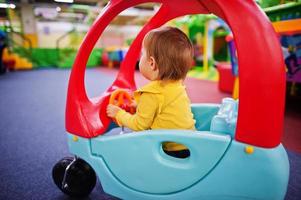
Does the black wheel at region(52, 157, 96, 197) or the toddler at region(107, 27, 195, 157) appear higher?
the toddler at region(107, 27, 195, 157)

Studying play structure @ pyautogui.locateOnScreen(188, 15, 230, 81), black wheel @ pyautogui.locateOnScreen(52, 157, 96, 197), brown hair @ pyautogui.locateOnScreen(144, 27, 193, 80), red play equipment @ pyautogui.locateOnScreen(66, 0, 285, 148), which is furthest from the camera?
play structure @ pyautogui.locateOnScreen(188, 15, 230, 81)

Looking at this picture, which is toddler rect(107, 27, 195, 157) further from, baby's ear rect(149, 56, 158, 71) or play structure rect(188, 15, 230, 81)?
play structure rect(188, 15, 230, 81)

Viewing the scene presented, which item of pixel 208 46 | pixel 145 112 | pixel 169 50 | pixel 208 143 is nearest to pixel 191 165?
pixel 208 143

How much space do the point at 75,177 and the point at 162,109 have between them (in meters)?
0.34

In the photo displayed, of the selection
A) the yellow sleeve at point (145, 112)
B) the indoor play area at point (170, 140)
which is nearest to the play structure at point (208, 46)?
the indoor play area at point (170, 140)

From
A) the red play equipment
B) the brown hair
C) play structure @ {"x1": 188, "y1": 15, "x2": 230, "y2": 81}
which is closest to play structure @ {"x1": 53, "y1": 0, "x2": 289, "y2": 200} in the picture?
the red play equipment

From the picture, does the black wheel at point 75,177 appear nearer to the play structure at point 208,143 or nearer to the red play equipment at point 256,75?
the play structure at point 208,143

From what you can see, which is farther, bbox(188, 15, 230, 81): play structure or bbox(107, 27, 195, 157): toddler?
bbox(188, 15, 230, 81): play structure

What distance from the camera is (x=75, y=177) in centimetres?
72

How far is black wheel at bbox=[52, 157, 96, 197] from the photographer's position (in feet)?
2.37

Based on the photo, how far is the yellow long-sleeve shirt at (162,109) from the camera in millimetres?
631

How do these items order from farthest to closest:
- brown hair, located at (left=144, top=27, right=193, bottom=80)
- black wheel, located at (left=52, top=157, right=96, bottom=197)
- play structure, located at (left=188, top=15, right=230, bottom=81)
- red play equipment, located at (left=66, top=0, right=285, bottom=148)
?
play structure, located at (left=188, top=15, right=230, bottom=81) < black wheel, located at (left=52, top=157, right=96, bottom=197) < brown hair, located at (left=144, top=27, right=193, bottom=80) < red play equipment, located at (left=66, top=0, right=285, bottom=148)

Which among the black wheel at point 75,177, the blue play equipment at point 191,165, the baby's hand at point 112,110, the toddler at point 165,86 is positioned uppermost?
the toddler at point 165,86

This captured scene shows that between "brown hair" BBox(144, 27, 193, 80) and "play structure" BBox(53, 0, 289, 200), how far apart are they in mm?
104
